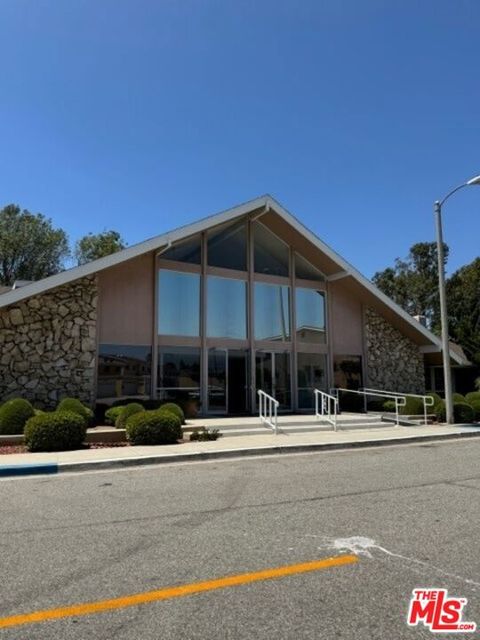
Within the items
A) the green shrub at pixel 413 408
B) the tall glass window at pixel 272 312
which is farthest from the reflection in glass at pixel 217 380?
the green shrub at pixel 413 408

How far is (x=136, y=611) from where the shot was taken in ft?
12.3

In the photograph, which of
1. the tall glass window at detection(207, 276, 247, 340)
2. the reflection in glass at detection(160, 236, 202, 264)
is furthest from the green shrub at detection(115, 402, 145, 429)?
the reflection in glass at detection(160, 236, 202, 264)

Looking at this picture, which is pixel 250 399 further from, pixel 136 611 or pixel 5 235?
pixel 5 235

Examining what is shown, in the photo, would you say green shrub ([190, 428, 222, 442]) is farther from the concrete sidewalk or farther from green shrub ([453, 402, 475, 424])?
green shrub ([453, 402, 475, 424])

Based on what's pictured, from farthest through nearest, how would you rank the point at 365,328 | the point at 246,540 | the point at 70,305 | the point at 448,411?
the point at 365,328 → the point at 448,411 → the point at 70,305 → the point at 246,540

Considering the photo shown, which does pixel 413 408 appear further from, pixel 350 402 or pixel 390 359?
pixel 390 359

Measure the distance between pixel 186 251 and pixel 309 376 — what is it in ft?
22.2

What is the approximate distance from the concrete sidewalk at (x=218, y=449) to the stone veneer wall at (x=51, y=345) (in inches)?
210

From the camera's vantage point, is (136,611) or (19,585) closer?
(136,611)

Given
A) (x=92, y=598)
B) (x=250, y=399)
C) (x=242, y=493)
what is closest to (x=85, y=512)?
(x=242, y=493)

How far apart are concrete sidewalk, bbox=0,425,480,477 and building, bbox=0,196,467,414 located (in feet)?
15.7

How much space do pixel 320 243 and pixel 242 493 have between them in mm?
14385

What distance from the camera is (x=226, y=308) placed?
20.1 metres

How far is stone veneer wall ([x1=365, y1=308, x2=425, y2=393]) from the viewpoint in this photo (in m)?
23.0
